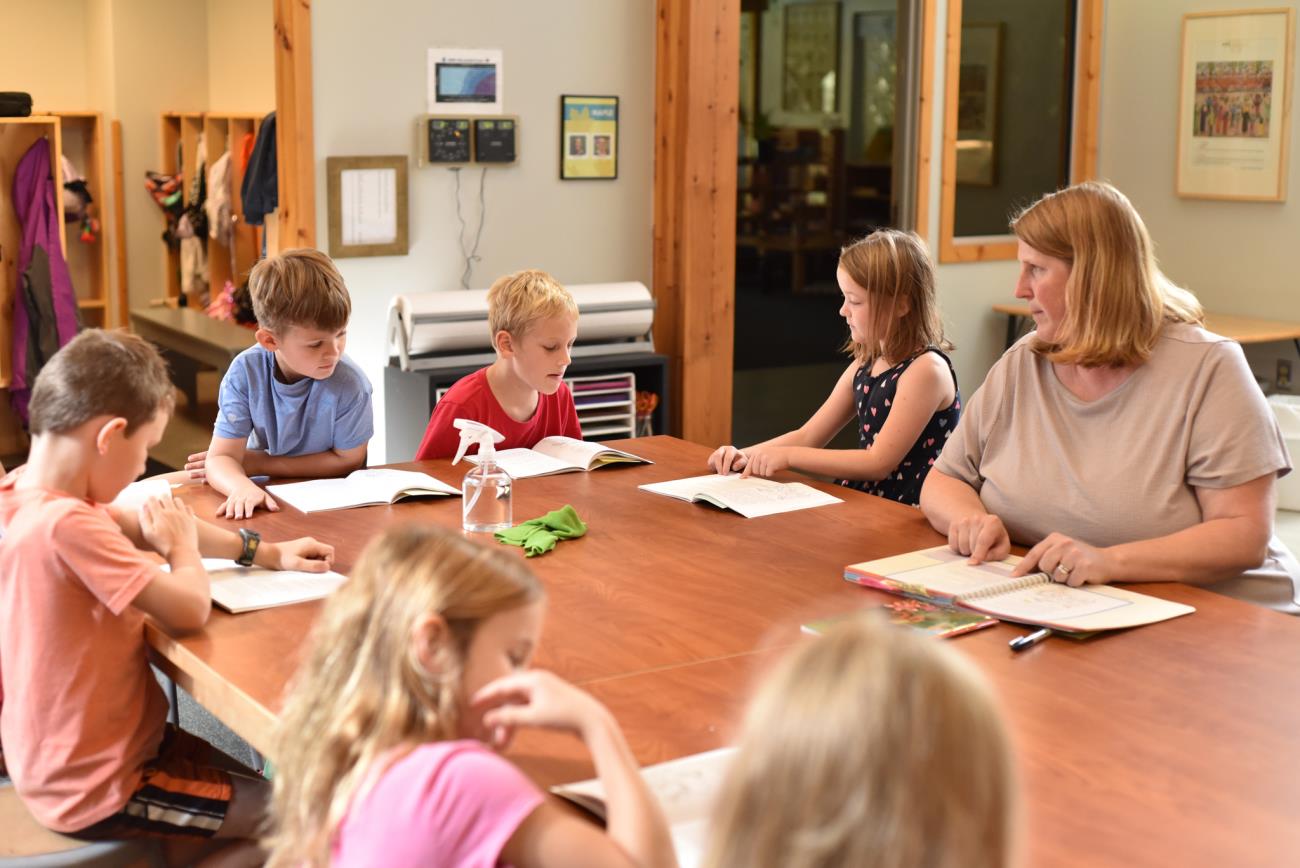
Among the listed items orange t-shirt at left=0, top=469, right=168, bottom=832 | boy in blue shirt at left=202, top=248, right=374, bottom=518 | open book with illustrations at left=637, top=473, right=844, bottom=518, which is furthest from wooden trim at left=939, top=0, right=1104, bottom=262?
orange t-shirt at left=0, top=469, right=168, bottom=832

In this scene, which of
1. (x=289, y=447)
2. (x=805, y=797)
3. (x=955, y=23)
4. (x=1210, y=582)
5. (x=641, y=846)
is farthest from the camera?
(x=955, y=23)

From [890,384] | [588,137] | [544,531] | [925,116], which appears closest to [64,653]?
[544,531]

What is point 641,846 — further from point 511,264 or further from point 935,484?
point 511,264

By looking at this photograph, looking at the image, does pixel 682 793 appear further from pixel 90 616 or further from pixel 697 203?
pixel 697 203

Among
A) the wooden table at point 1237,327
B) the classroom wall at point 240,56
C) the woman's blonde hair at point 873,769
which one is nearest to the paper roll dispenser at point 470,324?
the wooden table at point 1237,327

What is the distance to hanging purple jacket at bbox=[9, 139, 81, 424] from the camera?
6.05 m

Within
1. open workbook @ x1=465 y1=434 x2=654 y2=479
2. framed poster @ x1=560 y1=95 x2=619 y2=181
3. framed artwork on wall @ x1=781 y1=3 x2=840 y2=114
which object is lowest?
open workbook @ x1=465 y1=434 x2=654 y2=479

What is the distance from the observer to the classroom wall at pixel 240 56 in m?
7.34

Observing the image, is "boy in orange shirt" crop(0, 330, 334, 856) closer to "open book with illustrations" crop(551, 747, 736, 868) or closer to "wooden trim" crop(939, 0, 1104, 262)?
"open book with illustrations" crop(551, 747, 736, 868)

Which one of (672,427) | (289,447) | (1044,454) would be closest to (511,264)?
(672,427)

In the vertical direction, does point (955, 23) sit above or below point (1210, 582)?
above

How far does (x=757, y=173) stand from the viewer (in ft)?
20.2

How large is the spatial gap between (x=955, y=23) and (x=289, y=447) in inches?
150

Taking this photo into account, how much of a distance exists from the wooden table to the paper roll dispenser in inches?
56.9
